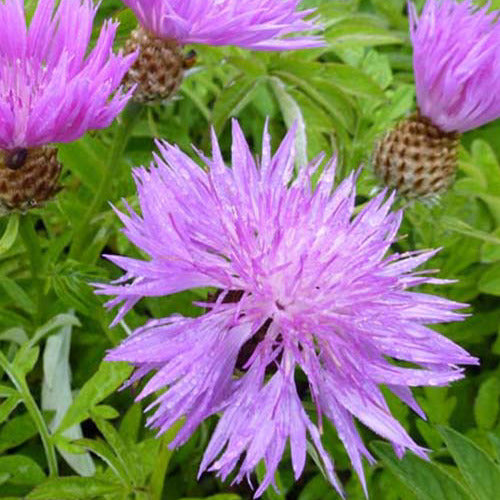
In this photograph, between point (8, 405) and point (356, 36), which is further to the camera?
point (356, 36)

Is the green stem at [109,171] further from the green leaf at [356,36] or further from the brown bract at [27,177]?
the green leaf at [356,36]

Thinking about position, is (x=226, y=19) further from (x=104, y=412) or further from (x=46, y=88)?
(x=104, y=412)

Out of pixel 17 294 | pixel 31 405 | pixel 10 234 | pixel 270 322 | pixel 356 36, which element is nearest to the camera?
pixel 270 322

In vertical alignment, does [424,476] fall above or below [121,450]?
above

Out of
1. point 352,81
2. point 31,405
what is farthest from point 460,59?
point 31,405

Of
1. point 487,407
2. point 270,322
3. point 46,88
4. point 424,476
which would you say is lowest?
point 487,407
